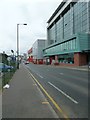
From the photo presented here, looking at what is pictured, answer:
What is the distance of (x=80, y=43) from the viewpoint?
65438 mm

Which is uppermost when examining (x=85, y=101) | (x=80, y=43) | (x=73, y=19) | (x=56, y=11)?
(x=56, y=11)

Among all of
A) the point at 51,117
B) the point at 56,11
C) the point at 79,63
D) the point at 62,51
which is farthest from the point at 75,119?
the point at 56,11

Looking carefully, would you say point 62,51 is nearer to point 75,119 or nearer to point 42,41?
point 42,41

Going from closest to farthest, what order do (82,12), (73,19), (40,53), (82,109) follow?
1. (82,109)
2. (82,12)
3. (73,19)
4. (40,53)

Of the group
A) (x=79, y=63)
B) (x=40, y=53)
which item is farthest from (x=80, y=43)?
(x=40, y=53)

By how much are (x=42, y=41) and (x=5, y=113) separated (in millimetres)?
136913

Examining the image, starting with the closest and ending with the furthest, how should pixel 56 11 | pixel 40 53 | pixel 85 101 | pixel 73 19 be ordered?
pixel 85 101, pixel 73 19, pixel 56 11, pixel 40 53

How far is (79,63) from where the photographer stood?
6456 cm

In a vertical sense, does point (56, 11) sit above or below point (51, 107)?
above

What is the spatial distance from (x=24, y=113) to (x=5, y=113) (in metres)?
0.62

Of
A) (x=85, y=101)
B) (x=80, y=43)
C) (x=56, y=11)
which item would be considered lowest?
(x=85, y=101)

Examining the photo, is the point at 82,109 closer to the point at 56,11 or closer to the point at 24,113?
the point at 24,113

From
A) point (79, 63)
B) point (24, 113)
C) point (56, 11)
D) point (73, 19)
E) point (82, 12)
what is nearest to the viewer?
point (24, 113)

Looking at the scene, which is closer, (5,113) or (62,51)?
(5,113)
